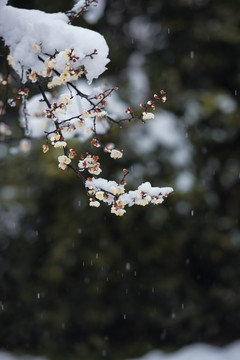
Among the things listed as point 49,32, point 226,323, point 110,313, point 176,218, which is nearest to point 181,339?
point 226,323

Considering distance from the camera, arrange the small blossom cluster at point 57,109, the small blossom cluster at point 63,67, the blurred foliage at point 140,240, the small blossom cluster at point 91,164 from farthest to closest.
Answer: the blurred foliage at point 140,240 → the small blossom cluster at point 91,164 → the small blossom cluster at point 57,109 → the small blossom cluster at point 63,67

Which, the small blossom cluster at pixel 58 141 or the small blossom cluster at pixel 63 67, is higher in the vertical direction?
the small blossom cluster at pixel 63 67

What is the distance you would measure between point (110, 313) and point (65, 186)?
5.31 feet

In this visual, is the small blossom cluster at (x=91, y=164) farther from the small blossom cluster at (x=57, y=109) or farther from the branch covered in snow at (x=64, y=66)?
the small blossom cluster at (x=57, y=109)

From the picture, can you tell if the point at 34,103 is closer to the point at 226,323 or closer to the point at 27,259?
the point at 27,259

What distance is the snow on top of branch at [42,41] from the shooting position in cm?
179

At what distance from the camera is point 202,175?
493 centimetres

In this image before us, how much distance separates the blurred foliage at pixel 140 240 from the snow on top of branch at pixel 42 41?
2876 millimetres

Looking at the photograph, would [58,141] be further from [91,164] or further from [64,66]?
[64,66]

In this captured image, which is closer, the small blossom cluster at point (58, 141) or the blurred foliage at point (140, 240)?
the small blossom cluster at point (58, 141)

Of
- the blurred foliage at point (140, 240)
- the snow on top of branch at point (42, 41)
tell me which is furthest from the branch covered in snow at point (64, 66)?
the blurred foliage at point (140, 240)

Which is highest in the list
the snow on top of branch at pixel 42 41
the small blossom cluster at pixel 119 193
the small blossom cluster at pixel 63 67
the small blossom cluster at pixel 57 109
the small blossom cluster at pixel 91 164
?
the snow on top of branch at pixel 42 41

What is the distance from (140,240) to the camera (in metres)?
4.86

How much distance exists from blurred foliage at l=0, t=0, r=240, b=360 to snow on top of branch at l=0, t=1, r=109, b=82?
288 centimetres
